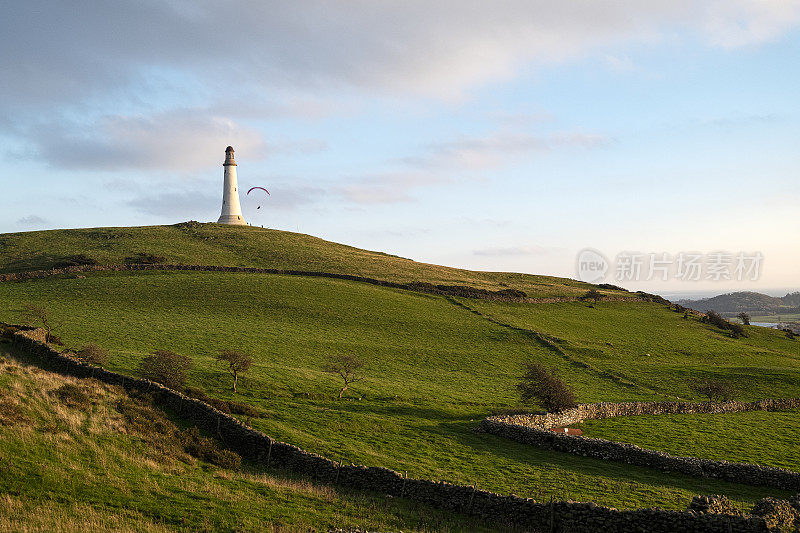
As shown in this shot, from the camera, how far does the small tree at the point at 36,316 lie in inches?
1958

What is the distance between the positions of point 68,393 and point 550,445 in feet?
88.9

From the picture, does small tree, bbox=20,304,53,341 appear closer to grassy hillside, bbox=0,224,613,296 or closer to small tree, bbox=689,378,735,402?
grassy hillside, bbox=0,224,613,296

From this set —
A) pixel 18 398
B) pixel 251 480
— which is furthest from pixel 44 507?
pixel 18 398

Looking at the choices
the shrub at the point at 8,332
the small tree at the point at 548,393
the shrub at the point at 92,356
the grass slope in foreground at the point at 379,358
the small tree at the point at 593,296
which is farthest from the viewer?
the small tree at the point at 593,296

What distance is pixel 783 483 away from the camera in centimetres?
2705

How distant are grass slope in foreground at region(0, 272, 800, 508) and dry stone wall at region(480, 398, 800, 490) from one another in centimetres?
81

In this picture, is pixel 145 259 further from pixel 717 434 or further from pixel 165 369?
pixel 717 434

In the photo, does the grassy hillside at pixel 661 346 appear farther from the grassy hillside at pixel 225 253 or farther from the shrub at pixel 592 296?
the grassy hillside at pixel 225 253

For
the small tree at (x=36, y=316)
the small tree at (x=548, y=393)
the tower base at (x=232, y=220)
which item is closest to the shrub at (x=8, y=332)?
the small tree at (x=36, y=316)

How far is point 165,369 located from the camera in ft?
123

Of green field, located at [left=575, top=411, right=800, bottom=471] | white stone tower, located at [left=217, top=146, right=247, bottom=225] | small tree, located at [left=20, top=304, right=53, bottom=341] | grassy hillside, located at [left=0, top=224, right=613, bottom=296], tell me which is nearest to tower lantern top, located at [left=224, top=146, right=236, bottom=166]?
white stone tower, located at [left=217, top=146, right=247, bottom=225]

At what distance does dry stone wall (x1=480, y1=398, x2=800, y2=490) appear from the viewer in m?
27.7

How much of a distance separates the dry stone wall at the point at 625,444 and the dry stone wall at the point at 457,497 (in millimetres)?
12239

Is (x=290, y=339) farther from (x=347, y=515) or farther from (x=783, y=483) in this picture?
(x=783, y=483)
